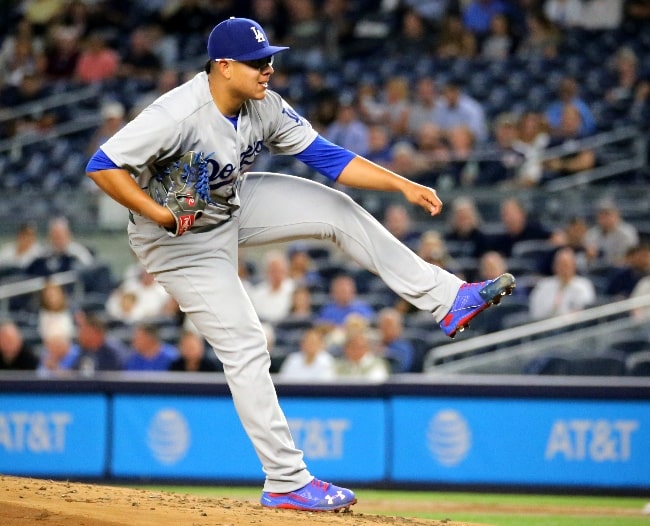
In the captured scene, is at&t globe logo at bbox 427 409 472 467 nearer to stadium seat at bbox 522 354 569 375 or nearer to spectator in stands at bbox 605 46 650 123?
stadium seat at bbox 522 354 569 375

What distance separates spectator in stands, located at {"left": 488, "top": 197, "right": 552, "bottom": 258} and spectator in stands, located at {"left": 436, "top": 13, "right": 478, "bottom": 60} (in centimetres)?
409

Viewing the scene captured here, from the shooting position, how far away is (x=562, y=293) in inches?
433

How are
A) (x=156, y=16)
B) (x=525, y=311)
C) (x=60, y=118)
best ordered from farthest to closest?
(x=156, y=16) → (x=60, y=118) → (x=525, y=311)

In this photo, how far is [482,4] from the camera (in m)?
16.0

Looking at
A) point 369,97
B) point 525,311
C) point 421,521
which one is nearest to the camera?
point 421,521

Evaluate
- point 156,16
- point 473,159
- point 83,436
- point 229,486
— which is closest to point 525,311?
point 473,159

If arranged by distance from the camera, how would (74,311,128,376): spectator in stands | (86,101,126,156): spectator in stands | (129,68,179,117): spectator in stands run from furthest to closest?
(129,68,179,117): spectator in stands
(86,101,126,156): spectator in stands
(74,311,128,376): spectator in stands

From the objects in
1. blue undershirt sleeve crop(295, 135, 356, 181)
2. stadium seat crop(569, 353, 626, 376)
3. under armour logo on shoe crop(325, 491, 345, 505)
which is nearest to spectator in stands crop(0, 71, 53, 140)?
stadium seat crop(569, 353, 626, 376)

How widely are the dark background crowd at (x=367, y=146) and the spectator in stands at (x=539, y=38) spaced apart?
0.08 ft

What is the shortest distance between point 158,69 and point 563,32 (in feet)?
17.4

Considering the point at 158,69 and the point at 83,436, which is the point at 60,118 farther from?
the point at 83,436

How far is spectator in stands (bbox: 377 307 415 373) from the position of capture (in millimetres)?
10562

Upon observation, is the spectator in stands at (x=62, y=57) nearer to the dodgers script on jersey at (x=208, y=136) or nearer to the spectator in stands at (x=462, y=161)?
the spectator in stands at (x=462, y=161)

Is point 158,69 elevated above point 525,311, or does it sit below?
above
